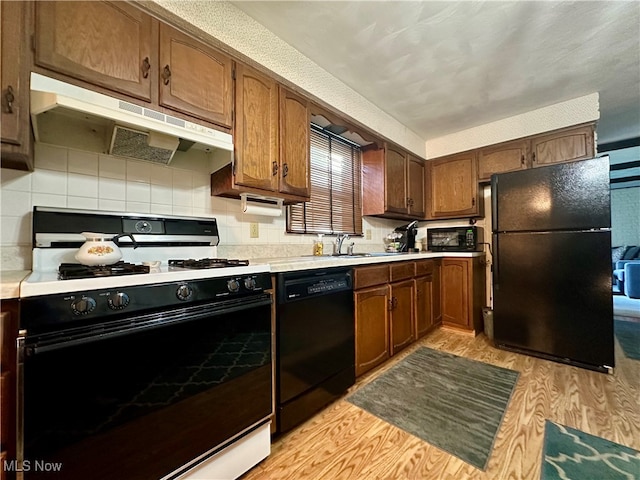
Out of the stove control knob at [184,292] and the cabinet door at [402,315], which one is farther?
the cabinet door at [402,315]

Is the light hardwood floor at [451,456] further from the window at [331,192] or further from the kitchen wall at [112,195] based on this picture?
the window at [331,192]

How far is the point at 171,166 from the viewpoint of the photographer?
62.9 inches

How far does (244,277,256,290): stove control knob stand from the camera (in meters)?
1.19

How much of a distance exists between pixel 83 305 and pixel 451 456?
1644 millimetres

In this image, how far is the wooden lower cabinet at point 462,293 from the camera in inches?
113

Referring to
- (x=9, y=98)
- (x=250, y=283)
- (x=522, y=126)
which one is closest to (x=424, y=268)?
(x=522, y=126)

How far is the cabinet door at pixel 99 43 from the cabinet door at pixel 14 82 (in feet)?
0.15

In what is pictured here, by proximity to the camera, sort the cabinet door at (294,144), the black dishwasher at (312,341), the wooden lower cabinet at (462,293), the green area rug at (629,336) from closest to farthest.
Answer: the black dishwasher at (312,341), the cabinet door at (294,144), the green area rug at (629,336), the wooden lower cabinet at (462,293)

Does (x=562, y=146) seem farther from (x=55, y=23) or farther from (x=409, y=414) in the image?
(x=55, y=23)

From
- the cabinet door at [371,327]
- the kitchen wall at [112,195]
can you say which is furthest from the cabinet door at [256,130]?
the cabinet door at [371,327]

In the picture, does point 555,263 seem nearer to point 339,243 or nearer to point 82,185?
point 339,243

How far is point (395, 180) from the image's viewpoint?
3.02 meters

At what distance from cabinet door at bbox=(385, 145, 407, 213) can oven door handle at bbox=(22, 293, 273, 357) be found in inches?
87.0

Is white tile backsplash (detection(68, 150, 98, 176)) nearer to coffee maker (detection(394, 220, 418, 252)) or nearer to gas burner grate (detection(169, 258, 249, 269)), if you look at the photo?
gas burner grate (detection(169, 258, 249, 269))
